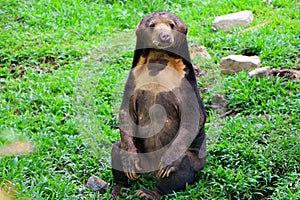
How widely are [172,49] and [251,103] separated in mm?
1964

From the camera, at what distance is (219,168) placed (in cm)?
547

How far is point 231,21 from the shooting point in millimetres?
8742

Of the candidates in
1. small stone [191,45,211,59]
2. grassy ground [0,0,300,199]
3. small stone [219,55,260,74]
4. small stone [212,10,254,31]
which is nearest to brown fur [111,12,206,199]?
grassy ground [0,0,300,199]

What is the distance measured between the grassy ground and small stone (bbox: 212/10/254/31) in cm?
13

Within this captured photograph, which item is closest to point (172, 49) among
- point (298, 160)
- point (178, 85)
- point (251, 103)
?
point (178, 85)

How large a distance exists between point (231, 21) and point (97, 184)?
4.08 metres

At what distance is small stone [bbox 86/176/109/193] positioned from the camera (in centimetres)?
539

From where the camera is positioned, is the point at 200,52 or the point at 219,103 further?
the point at 200,52

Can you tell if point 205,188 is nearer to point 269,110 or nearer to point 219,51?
point 269,110

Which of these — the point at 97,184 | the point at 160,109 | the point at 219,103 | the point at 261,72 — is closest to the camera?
the point at 160,109

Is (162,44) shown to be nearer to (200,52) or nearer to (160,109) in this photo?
(160,109)

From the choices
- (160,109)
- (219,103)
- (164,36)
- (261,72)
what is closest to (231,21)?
(261,72)

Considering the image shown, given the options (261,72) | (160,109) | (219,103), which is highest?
(160,109)

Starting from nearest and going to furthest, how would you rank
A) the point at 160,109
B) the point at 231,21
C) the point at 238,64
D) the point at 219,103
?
1. the point at 160,109
2. the point at 219,103
3. the point at 238,64
4. the point at 231,21
